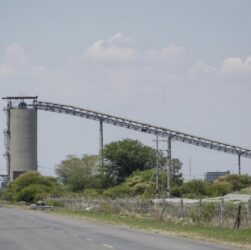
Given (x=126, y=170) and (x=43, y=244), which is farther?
(x=126, y=170)

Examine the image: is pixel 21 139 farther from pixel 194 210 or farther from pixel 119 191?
pixel 194 210

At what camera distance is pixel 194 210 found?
43344 mm

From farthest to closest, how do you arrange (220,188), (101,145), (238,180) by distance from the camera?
(101,145) → (238,180) → (220,188)

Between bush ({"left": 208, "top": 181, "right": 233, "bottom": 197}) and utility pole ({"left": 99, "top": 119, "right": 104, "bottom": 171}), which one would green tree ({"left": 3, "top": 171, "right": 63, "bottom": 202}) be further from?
bush ({"left": 208, "top": 181, "right": 233, "bottom": 197})

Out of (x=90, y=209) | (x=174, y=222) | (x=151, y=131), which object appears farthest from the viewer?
(x=151, y=131)

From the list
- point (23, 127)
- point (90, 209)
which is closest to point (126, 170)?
point (23, 127)

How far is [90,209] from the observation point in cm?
6956

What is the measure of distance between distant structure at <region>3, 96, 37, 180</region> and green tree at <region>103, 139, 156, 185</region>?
16627mm

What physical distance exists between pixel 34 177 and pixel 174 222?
72.6 meters

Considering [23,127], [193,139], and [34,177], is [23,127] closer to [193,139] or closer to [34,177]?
[34,177]

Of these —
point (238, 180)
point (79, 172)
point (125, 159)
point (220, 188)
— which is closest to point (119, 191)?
point (220, 188)

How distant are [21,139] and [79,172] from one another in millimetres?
20261

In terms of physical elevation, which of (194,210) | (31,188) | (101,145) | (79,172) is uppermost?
(101,145)

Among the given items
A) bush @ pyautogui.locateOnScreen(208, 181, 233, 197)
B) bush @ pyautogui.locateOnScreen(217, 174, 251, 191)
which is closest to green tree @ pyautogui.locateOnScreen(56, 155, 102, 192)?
bush @ pyautogui.locateOnScreen(217, 174, 251, 191)
